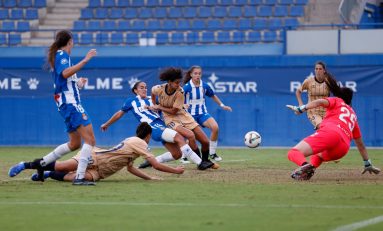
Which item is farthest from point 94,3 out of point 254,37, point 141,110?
point 141,110

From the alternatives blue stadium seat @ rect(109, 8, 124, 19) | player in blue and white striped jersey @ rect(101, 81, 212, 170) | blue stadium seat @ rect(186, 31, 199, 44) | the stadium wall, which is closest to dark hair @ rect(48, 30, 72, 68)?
player in blue and white striped jersey @ rect(101, 81, 212, 170)

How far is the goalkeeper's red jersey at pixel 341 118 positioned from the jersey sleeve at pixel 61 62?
392 centimetres

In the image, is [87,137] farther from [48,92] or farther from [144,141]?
[48,92]

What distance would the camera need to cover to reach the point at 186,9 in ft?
108

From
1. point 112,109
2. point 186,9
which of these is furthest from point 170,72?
point 186,9

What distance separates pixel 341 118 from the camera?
13.6 meters

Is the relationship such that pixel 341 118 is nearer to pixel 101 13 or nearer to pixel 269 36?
pixel 269 36

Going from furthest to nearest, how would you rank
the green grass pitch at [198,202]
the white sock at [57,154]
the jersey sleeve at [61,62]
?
1. the white sock at [57,154]
2. the jersey sleeve at [61,62]
3. the green grass pitch at [198,202]

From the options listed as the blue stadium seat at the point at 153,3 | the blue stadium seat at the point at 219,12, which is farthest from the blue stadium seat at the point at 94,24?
the blue stadium seat at the point at 219,12

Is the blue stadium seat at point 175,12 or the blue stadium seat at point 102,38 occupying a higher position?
the blue stadium seat at point 175,12

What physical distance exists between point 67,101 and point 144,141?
1462mm

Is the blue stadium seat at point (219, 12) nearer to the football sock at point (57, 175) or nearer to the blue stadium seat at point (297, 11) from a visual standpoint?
the blue stadium seat at point (297, 11)

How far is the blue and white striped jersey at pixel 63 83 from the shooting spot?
1266cm

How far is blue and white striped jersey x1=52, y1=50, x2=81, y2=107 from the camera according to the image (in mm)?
12656
